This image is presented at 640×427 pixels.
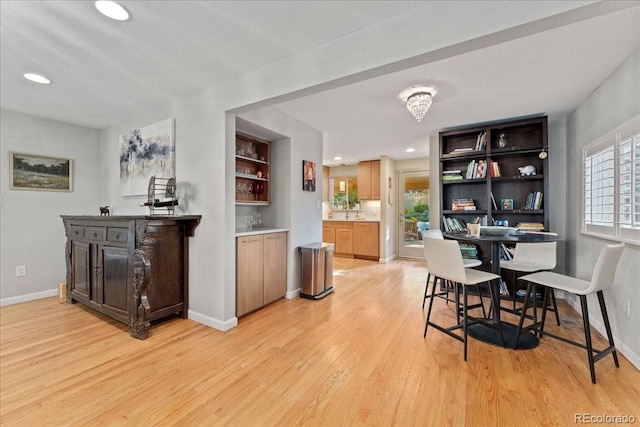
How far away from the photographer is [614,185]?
7.83 feet

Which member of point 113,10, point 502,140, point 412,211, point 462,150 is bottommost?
point 412,211

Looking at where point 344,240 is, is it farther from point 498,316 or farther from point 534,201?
point 498,316

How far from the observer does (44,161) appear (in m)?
3.69

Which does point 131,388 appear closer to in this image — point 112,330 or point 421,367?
point 112,330

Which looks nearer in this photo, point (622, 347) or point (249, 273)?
point (622, 347)

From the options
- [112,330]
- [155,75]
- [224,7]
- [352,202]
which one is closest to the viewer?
[224,7]

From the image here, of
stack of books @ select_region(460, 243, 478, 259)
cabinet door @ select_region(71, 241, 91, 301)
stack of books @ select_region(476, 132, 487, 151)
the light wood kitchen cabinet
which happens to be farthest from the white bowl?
cabinet door @ select_region(71, 241, 91, 301)

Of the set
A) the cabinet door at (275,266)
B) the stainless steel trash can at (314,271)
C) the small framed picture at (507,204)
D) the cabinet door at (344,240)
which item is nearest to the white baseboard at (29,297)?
the cabinet door at (275,266)

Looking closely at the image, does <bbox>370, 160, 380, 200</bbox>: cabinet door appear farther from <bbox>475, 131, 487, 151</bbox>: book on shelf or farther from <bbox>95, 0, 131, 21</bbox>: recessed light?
<bbox>95, 0, 131, 21</bbox>: recessed light

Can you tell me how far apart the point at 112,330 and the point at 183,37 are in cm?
265

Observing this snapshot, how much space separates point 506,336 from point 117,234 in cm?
374

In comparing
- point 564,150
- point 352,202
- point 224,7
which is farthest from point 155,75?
point 352,202

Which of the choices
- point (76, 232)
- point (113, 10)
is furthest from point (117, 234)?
point (113, 10)

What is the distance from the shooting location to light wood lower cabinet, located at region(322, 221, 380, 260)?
6.32m
